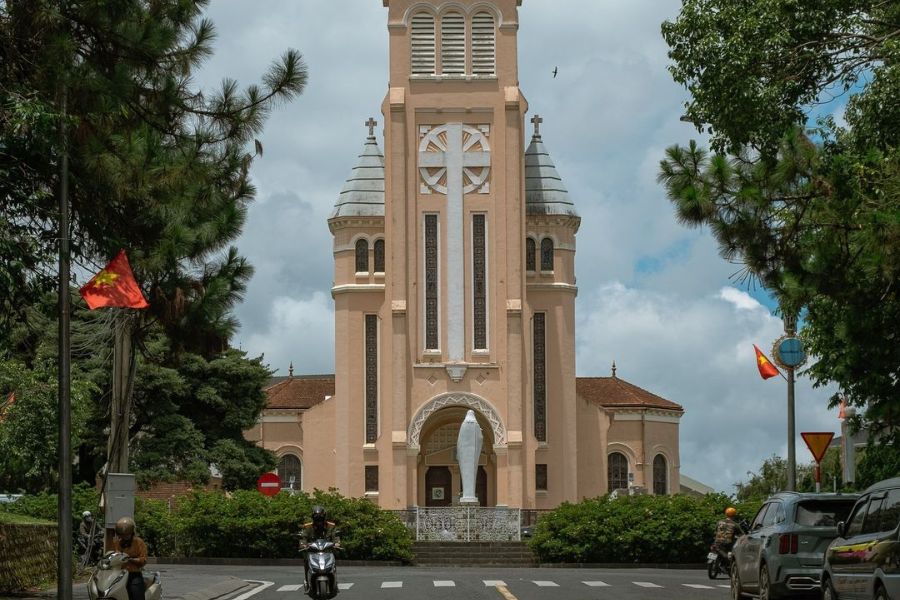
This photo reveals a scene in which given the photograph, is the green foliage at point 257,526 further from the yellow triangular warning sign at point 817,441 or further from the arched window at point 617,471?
the arched window at point 617,471

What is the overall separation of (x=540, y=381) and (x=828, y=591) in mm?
44377

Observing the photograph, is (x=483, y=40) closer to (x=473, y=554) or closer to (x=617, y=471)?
(x=617, y=471)

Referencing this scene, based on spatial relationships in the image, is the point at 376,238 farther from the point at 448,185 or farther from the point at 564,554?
the point at 564,554

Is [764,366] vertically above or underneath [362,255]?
underneath

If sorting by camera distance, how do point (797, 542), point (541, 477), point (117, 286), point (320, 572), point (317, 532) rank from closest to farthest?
point (797, 542) < point (117, 286) < point (320, 572) < point (317, 532) < point (541, 477)

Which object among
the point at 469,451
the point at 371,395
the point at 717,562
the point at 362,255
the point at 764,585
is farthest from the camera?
the point at 362,255

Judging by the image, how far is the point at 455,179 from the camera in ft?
191

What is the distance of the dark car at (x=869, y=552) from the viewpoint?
14.1 metres

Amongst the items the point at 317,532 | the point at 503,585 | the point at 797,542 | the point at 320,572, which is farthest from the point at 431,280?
the point at 797,542

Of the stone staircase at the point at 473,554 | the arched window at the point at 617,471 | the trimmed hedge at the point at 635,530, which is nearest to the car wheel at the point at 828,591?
the trimmed hedge at the point at 635,530

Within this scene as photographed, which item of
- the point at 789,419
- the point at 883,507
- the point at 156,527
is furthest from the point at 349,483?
the point at 883,507

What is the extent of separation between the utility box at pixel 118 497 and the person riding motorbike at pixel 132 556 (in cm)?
728

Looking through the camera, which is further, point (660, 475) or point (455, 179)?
point (660, 475)

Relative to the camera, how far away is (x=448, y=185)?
5812 centimetres
